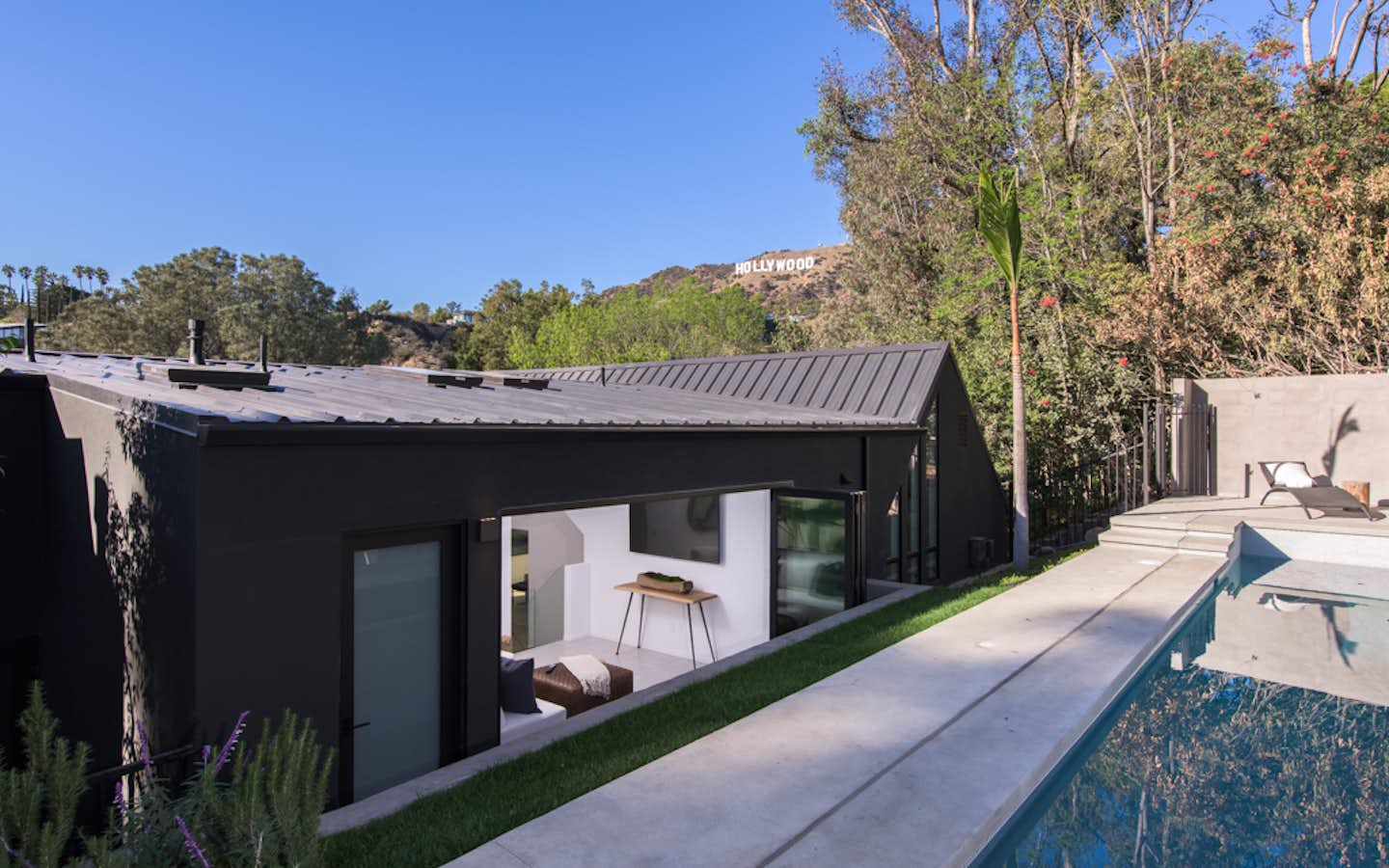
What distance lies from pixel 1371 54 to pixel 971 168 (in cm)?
867

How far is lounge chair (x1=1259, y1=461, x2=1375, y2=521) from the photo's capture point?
11391 millimetres

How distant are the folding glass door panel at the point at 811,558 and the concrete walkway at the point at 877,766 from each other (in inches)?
69.6

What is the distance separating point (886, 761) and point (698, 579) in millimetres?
5447

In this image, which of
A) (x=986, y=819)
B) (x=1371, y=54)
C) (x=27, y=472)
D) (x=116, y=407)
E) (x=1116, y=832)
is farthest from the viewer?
(x=1371, y=54)

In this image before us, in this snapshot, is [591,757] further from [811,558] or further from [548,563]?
[548,563]

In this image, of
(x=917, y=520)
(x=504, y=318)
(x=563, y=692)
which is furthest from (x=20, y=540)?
(x=504, y=318)

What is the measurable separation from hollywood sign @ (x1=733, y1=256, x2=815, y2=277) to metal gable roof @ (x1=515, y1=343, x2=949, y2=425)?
77.2m

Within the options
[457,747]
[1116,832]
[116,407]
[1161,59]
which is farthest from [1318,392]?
[116,407]

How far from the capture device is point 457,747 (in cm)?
512

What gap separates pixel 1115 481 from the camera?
14398 mm

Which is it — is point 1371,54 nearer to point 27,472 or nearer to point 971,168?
point 971,168

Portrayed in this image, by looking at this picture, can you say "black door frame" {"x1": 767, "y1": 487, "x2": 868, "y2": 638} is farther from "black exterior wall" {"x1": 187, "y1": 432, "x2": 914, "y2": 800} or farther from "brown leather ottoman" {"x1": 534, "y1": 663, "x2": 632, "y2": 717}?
"black exterior wall" {"x1": 187, "y1": 432, "x2": 914, "y2": 800}

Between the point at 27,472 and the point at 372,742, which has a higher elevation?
the point at 27,472

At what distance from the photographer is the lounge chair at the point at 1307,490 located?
37.4 feet
